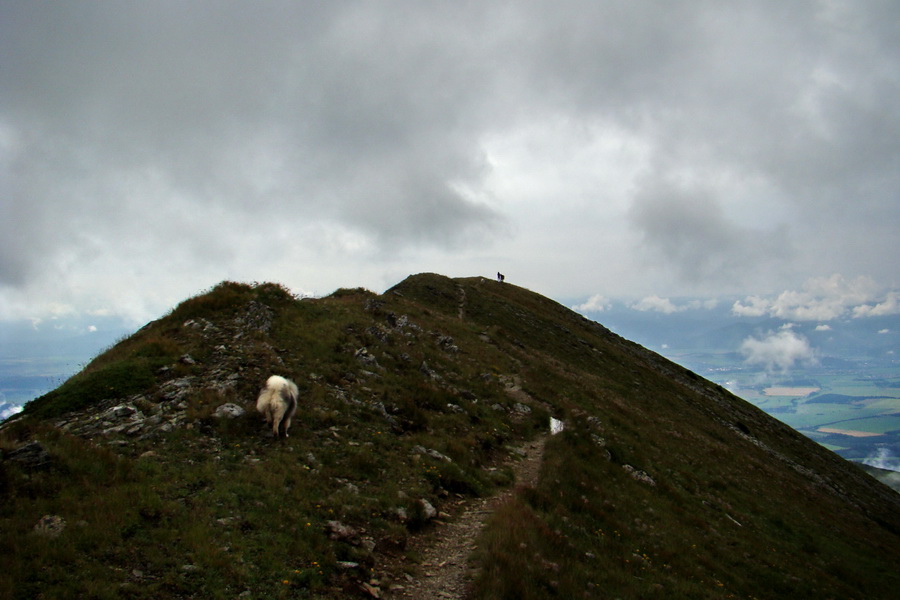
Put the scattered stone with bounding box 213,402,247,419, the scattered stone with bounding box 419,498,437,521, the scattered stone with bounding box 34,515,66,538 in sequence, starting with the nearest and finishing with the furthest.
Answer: the scattered stone with bounding box 34,515,66,538 < the scattered stone with bounding box 419,498,437,521 < the scattered stone with bounding box 213,402,247,419

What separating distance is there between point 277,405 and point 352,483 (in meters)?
3.67

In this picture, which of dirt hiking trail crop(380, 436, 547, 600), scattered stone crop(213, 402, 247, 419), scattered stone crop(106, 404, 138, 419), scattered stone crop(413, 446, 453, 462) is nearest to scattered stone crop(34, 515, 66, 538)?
scattered stone crop(106, 404, 138, 419)

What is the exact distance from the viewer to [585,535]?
1345cm

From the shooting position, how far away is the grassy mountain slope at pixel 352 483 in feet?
26.1

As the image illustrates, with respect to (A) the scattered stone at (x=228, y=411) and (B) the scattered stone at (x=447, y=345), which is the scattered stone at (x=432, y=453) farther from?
(B) the scattered stone at (x=447, y=345)

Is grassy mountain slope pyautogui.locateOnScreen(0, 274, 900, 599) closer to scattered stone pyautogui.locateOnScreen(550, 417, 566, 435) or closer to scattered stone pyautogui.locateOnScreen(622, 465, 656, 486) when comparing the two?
scattered stone pyautogui.locateOnScreen(622, 465, 656, 486)

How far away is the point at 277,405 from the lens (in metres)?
13.5

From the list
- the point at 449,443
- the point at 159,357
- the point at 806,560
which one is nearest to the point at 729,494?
the point at 806,560

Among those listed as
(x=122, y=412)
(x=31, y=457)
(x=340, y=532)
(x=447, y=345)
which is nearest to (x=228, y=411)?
(x=122, y=412)

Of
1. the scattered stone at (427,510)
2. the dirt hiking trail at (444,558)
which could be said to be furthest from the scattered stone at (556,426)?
the scattered stone at (427,510)

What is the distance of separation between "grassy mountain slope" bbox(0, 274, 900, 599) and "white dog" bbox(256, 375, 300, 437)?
0.51 m

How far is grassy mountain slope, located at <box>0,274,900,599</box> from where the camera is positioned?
796 centimetres

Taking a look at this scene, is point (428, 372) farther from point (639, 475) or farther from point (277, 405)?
point (639, 475)

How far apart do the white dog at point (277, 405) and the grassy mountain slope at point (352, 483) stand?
20.2 inches
